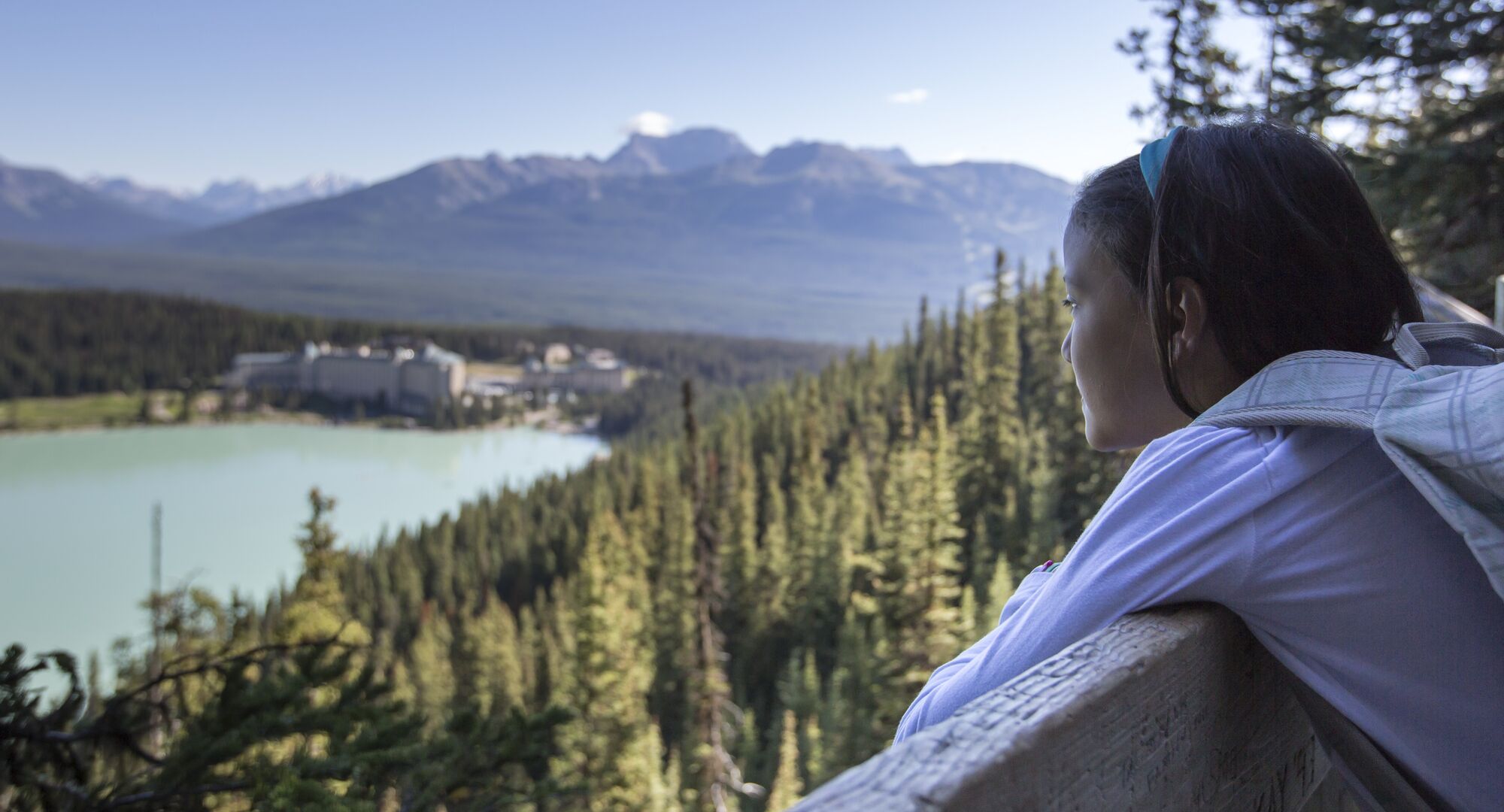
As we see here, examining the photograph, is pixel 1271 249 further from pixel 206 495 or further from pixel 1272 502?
pixel 206 495

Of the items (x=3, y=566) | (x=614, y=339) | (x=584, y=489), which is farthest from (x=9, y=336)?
(x=584, y=489)

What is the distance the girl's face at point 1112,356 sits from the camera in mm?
1366

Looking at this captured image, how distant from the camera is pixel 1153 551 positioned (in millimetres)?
989

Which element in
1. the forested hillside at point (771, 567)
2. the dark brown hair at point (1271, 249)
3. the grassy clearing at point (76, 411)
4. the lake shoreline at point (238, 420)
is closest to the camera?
the dark brown hair at point (1271, 249)

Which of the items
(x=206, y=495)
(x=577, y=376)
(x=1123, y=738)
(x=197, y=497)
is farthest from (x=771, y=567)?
(x=577, y=376)

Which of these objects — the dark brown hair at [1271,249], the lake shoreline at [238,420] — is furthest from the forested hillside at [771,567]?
the lake shoreline at [238,420]

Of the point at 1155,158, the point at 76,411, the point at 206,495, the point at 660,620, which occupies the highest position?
the point at 1155,158

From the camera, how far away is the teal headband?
125 cm

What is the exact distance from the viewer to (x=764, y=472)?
202ft

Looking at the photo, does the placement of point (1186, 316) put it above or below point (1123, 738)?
above

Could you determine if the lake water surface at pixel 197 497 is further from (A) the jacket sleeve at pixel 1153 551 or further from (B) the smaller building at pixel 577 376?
(A) the jacket sleeve at pixel 1153 551

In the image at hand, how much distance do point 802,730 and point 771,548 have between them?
9.97 meters

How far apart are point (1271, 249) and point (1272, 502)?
341 millimetres

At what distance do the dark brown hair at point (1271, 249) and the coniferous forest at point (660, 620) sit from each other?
2202 mm
